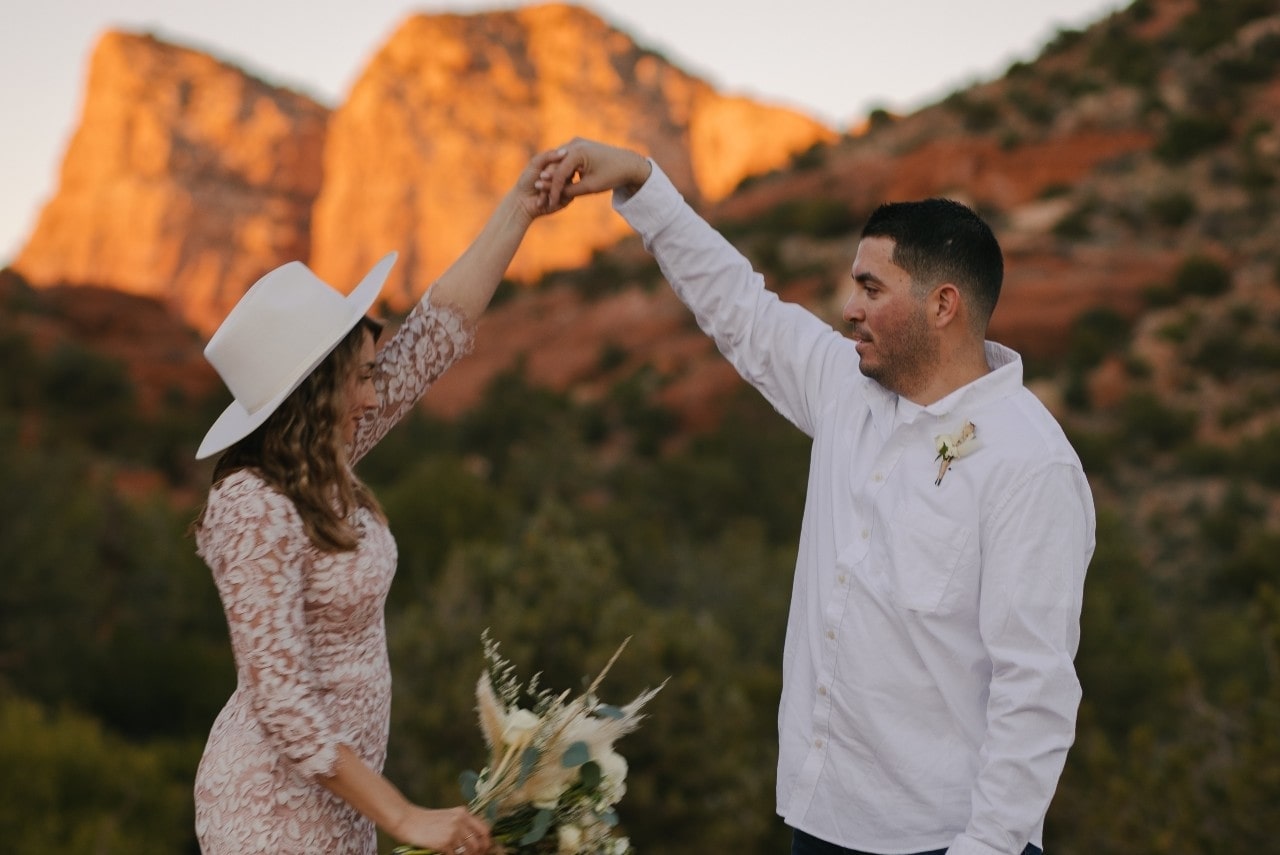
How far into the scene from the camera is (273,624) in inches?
98.1

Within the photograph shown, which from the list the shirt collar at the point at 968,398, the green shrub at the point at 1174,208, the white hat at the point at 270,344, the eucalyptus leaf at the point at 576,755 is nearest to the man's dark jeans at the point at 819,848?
the eucalyptus leaf at the point at 576,755

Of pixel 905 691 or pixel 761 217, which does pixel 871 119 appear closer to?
pixel 761 217

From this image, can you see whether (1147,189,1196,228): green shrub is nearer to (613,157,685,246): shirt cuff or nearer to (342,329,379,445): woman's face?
(613,157,685,246): shirt cuff

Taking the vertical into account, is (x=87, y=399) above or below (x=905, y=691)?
below

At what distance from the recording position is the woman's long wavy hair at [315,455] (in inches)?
103

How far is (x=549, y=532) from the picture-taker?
14.6 m

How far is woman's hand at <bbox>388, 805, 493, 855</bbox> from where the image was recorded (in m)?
2.48

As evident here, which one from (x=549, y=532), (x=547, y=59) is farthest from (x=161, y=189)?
(x=549, y=532)

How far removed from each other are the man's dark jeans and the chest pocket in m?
0.54

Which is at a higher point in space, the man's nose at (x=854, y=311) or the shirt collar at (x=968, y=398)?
the man's nose at (x=854, y=311)

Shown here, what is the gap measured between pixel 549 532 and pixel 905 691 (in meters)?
12.0

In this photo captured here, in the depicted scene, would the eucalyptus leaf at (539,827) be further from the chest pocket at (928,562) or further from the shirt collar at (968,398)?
the shirt collar at (968,398)

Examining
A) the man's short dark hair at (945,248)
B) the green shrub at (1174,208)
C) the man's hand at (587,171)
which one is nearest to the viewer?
the man's short dark hair at (945,248)

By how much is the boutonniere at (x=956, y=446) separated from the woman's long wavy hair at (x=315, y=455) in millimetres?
1243
